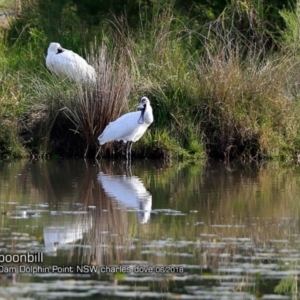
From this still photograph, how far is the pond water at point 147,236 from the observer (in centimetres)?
660

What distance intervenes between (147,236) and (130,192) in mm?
2691

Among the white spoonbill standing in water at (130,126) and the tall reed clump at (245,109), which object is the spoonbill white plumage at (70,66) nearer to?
the white spoonbill standing in water at (130,126)

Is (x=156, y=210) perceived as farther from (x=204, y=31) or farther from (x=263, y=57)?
(x=204, y=31)

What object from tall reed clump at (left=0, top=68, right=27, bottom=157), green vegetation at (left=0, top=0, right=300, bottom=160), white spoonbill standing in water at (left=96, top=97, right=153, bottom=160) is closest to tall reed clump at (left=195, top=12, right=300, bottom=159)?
green vegetation at (left=0, top=0, right=300, bottom=160)

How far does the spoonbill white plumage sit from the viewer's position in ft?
48.8

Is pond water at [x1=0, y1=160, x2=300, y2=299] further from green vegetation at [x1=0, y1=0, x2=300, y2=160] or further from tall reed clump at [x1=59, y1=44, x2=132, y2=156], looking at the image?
green vegetation at [x1=0, y1=0, x2=300, y2=160]

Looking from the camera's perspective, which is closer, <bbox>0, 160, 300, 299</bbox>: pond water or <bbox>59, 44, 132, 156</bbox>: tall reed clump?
<bbox>0, 160, 300, 299</bbox>: pond water

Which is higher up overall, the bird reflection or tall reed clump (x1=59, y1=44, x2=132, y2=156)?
tall reed clump (x1=59, y1=44, x2=132, y2=156)

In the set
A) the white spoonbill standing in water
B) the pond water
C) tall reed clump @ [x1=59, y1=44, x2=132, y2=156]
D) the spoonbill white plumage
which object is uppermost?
the spoonbill white plumage

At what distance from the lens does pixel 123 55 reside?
1545cm

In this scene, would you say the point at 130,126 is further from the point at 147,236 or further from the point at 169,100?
the point at 147,236

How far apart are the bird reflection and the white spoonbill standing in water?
3.92ft

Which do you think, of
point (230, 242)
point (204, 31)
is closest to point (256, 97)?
point (204, 31)

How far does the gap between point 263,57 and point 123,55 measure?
2592mm
